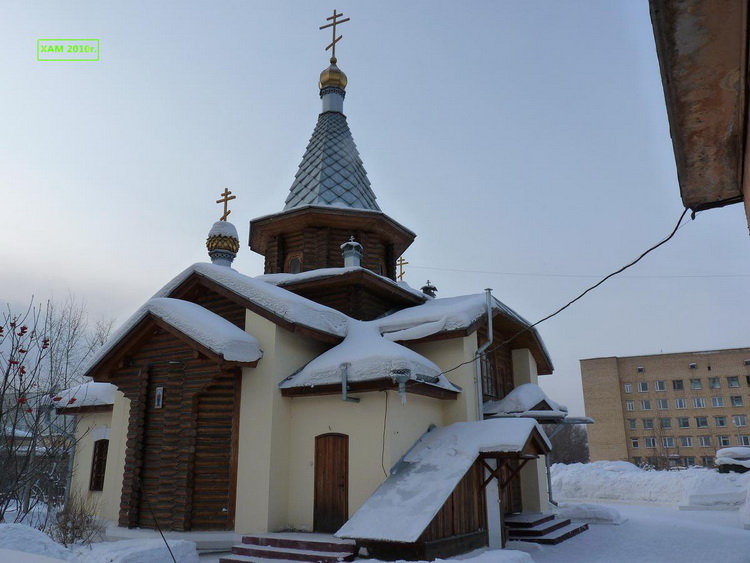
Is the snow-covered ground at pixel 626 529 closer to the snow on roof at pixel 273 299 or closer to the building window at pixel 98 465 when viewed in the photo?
the snow on roof at pixel 273 299

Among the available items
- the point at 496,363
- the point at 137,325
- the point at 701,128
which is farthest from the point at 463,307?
the point at 701,128

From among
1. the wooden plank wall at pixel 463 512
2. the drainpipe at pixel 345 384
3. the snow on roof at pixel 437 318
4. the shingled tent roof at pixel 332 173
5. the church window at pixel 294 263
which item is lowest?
the wooden plank wall at pixel 463 512

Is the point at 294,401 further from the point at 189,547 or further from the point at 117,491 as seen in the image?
the point at 117,491

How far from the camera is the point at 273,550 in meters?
9.05

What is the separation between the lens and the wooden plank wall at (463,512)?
8680 mm

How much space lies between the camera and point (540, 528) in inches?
489

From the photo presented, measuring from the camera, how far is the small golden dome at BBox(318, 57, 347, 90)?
1917cm

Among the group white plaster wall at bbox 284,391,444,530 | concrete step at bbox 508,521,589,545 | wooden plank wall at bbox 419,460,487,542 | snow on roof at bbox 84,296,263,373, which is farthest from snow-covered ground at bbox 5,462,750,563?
snow on roof at bbox 84,296,263,373

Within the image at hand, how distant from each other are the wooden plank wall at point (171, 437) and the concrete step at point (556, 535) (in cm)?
600

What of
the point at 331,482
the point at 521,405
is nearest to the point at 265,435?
the point at 331,482

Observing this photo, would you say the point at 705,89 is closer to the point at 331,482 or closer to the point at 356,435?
the point at 356,435

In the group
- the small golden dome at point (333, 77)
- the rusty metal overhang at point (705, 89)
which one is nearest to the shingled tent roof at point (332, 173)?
the small golden dome at point (333, 77)

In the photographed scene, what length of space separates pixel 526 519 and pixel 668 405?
1654 inches

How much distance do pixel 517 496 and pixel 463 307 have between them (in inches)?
222
